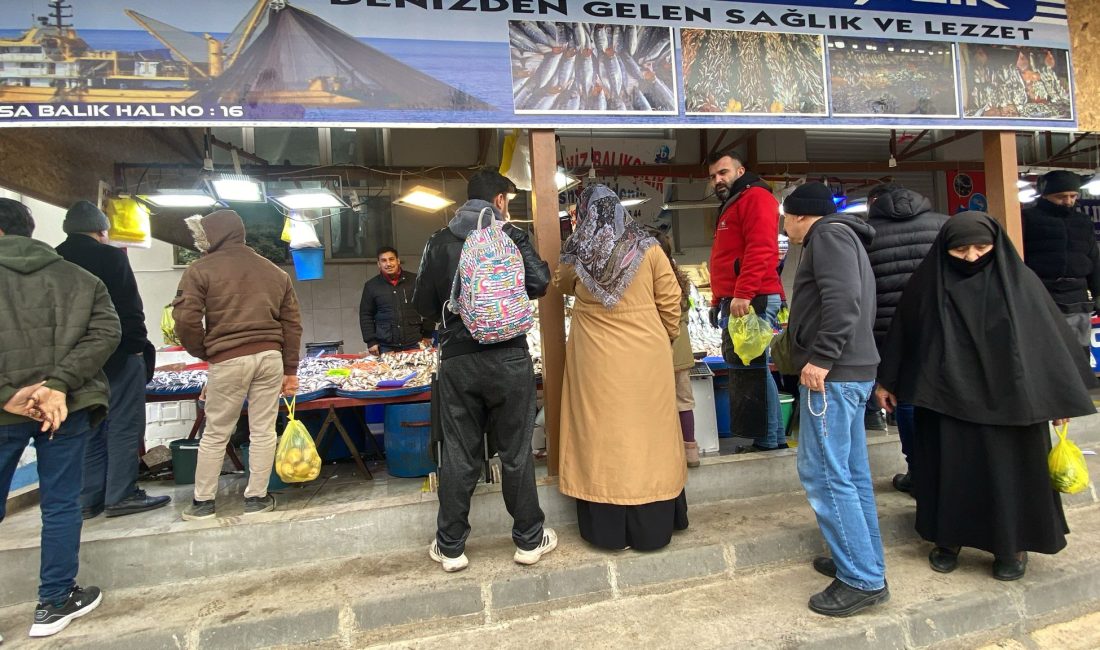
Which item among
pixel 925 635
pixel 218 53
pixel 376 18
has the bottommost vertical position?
pixel 925 635

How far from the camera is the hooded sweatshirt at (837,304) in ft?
9.27

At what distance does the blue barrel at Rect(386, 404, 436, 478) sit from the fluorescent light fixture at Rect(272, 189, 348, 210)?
3.31 m

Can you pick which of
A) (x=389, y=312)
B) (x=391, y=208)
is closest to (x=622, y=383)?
(x=389, y=312)

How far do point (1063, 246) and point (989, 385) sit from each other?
9.46 ft

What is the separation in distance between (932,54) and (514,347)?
405cm

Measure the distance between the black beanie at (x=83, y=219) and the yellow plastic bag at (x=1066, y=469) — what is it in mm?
6001

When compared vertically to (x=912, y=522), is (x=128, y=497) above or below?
above

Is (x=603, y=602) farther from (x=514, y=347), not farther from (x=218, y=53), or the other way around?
(x=218, y=53)

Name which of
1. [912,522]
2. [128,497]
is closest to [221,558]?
[128,497]

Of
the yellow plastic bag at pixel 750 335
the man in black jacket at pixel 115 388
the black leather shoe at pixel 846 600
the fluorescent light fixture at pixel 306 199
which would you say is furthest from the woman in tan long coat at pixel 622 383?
the fluorescent light fixture at pixel 306 199

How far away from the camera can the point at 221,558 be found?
3453mm

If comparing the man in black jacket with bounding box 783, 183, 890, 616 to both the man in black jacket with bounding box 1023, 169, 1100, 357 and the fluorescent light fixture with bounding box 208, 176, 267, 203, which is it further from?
the fluorescent light fixture with bounding box 208, 176, 267, 203

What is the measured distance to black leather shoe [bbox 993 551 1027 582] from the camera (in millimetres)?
3197

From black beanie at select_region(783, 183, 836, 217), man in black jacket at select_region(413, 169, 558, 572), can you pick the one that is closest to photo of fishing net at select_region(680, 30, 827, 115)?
black beanie at select_region(783, 183, 836, 217)
